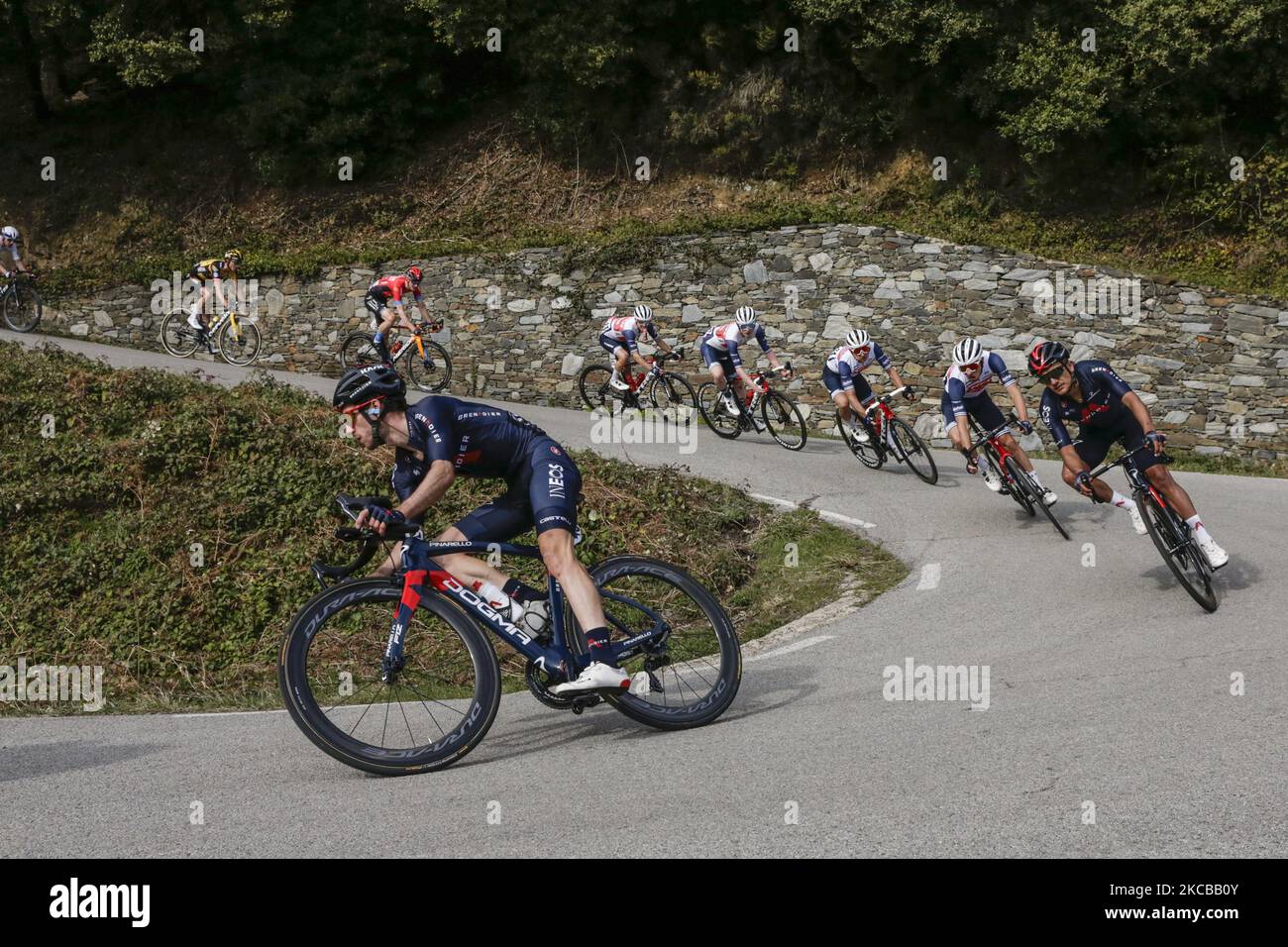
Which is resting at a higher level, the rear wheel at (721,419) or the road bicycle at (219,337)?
the road bicycle at (219,337)

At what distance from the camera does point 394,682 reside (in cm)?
600

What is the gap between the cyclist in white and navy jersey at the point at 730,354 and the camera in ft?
59.9

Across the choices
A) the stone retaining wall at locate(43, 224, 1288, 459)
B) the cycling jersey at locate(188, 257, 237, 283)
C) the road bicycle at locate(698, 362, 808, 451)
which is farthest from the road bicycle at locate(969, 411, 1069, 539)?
the cycling jersey at locate(188, 257, 237, 283)

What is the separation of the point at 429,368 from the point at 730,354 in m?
6.27

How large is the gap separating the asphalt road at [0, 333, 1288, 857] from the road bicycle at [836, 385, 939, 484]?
5780 mm

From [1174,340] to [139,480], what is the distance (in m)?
15.8

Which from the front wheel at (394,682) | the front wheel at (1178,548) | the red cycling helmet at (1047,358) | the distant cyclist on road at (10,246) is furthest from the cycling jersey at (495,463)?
the distant cyclist on road at (10,246)

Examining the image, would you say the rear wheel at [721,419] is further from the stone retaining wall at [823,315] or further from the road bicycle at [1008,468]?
the road bicycle at [1008,468]

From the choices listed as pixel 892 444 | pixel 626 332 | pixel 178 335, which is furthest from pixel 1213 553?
pixel 178 335

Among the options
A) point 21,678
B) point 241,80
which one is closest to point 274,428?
point 21,678

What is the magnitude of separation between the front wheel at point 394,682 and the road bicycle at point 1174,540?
558 cm

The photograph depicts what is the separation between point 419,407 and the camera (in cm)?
614

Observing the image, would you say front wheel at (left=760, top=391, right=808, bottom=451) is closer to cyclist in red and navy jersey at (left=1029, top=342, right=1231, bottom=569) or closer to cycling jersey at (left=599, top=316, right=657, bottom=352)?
cycling jersey at (left=599, top=316, right=657, bottom=352)

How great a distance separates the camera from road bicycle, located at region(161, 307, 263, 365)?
2397cm
